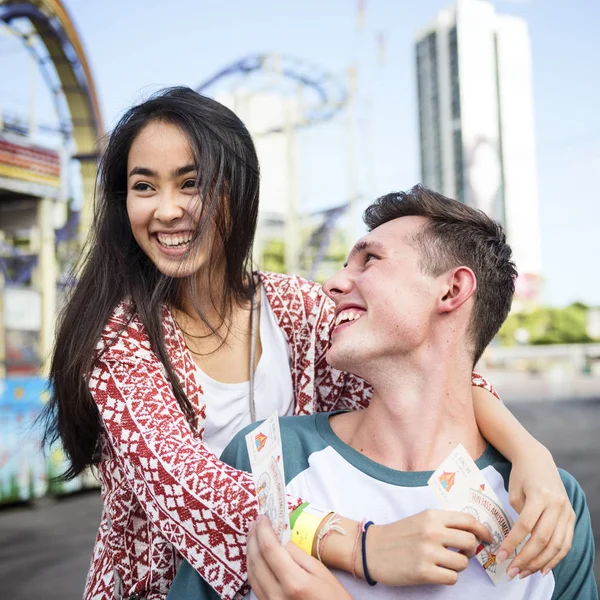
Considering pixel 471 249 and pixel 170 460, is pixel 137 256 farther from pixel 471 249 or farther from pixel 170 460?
pixel 471 249

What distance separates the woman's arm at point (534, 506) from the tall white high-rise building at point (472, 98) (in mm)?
20931

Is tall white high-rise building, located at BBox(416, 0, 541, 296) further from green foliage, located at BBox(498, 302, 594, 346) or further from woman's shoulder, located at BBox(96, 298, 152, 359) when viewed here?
woman's shoulder, located at BBox(96, 298, 152, 359)

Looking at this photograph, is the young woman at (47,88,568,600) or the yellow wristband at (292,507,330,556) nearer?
the yellow wristband at (292,507,330,556)

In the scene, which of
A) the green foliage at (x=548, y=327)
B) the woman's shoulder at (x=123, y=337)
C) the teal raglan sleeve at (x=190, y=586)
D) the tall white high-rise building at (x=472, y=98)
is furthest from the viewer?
the green foliage at (x=548, y=327)

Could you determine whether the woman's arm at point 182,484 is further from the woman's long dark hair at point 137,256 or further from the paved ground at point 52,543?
the paved ground at point 52,543

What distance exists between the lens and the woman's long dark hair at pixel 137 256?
6.19 feet

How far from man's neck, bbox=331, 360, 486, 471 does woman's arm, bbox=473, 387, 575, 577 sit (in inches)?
4.3

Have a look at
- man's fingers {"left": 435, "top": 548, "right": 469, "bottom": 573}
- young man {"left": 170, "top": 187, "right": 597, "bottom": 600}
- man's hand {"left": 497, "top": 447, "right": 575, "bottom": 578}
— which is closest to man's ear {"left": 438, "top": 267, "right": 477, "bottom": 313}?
young man {"left": 170, "top": 187, "right": 597, "bottom": 600}

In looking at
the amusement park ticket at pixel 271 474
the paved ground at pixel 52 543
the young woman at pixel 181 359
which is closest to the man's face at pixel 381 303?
the young woman at pixel 181 359

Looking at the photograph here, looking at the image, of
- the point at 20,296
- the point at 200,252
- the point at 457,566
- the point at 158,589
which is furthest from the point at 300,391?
the point at 20,296

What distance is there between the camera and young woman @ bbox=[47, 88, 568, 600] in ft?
5.15

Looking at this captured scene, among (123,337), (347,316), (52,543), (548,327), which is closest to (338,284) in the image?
(347,316)

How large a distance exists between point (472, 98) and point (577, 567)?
27.2 metres

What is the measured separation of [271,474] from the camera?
137 cm
